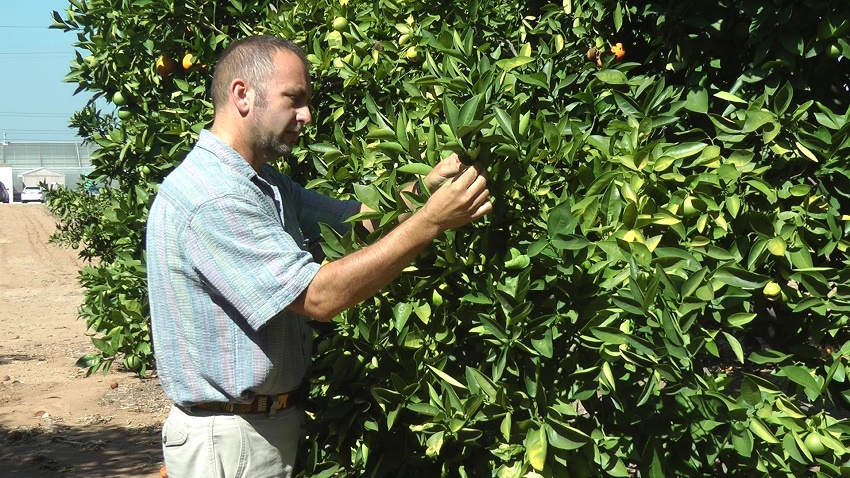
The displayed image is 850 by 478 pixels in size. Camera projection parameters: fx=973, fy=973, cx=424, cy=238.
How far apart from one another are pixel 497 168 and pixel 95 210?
675 cm

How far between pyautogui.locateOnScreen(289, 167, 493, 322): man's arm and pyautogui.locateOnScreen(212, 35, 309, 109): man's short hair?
1.84 ft

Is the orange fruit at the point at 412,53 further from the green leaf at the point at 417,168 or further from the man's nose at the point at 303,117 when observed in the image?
the green leaf at the point at 417,168

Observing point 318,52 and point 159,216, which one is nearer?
point 159,216

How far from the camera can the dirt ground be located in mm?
5770

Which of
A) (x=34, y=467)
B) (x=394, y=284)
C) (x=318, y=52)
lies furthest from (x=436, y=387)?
(x=34, y=467)

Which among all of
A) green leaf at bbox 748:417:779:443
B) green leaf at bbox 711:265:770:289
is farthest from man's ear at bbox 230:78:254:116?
green leaf at bbox 748:417:779:443

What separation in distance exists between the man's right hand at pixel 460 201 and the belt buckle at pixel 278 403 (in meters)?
0.71

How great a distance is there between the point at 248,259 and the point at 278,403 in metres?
0.46

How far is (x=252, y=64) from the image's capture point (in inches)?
94.3

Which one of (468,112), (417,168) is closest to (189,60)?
(417,168)

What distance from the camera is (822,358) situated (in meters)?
2.24

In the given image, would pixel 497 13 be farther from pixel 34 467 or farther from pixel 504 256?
pixel 34 467

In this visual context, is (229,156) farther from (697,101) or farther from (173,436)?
(697,101)

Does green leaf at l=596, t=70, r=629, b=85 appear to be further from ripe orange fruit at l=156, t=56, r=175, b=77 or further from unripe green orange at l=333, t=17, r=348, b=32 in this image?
ripe orange fruit at l=156, t=56, r=175, b=77
